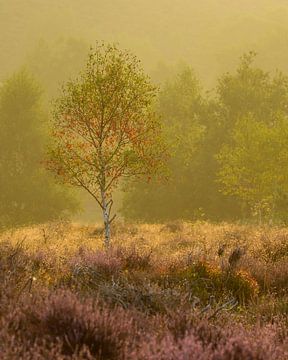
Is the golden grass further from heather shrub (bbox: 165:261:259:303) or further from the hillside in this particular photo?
the hillside

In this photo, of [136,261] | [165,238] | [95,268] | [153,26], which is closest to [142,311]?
[95,268]

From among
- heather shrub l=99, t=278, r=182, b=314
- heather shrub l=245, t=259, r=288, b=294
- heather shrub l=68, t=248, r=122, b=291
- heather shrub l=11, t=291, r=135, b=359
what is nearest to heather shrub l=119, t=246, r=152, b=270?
heather shrub l=68, t=248, r=122, b=291

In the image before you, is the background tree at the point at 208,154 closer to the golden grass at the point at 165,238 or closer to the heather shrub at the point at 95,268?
the golden grass at the point at 165,238

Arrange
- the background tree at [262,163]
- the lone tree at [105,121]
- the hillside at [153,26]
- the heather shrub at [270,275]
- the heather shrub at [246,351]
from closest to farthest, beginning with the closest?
the heather shrub at [246,351], the heather shrub at [270,275], the lone tree at [105,121], the background tree at [262,163], the hillside at [153,26]

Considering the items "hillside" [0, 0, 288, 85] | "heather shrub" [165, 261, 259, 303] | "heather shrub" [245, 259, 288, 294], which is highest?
"hillside" [0, 0, 288, 85]

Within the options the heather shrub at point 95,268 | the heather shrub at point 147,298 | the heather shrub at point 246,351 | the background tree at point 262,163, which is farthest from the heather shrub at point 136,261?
the background tree at point 262,163

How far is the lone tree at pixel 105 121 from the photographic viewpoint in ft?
49.3

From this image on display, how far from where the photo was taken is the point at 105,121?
50.0 feet

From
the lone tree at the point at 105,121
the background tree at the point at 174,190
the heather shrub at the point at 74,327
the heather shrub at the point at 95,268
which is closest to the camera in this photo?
the heather shrub at the point at 74,327

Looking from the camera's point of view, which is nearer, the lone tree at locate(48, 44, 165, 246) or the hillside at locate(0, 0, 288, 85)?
the lone tree at locate(48, 44, 165, 246)

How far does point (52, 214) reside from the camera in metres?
32.0

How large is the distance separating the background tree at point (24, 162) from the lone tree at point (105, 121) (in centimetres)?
1712

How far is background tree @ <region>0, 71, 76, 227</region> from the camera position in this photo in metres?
32.1

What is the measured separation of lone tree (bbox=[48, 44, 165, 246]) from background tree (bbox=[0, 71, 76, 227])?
17124mm
